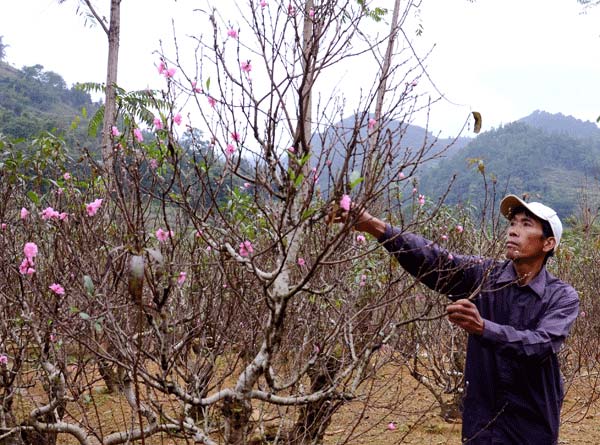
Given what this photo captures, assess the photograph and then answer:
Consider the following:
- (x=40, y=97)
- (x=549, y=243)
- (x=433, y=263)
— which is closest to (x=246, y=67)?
(x=433, y=263)

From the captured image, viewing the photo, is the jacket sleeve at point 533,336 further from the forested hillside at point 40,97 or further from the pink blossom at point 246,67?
the forested hillside at point 40,97

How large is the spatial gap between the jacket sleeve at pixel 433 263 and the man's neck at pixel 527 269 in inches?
5.6

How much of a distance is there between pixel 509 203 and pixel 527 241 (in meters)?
0.20

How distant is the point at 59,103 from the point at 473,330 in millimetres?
39204

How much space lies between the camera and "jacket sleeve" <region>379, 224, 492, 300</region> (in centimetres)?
225

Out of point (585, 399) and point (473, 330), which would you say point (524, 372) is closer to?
point (473, 330)

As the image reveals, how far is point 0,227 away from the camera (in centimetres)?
308

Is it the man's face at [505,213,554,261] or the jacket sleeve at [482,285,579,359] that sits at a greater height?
the man's face at [505,213,554,261]

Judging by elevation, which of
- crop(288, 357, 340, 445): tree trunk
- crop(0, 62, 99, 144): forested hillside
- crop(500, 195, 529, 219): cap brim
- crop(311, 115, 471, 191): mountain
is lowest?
crop(288, 357, 340, 445): tree trunk

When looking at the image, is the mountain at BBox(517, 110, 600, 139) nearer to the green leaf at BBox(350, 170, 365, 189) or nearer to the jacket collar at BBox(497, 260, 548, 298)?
the jacket collar at BBox(497, 260, 548, 298)

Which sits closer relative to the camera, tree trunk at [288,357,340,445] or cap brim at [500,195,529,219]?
cap brim at [500,195,529,219]

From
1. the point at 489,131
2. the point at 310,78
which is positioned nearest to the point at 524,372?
the point at 310,78

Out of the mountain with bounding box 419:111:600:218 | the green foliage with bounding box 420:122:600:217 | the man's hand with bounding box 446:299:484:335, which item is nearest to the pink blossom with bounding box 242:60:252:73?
the man's hand with bounding box 446:299:484:335

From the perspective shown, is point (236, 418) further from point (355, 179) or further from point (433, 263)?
point (355, 179)
